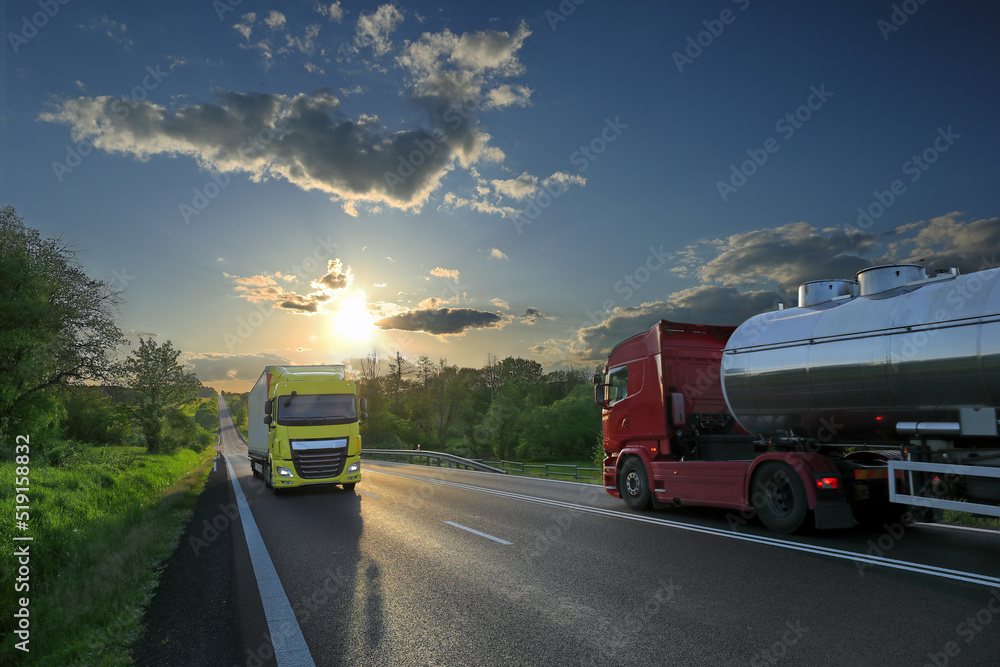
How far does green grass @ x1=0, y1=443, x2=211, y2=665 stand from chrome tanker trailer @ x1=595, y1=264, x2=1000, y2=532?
26.9 feet

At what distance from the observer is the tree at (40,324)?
21.6 metres

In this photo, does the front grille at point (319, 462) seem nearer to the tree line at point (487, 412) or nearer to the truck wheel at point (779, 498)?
the truck wheel at point (779, 498)

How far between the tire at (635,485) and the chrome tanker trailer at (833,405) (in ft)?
0.09

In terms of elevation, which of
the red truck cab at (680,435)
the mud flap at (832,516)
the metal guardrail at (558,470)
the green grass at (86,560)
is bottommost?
the metal guardrail at (558,470)

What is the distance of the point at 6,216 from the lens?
24.2m

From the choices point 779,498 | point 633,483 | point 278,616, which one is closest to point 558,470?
point 633,483

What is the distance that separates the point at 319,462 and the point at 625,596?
37.6 ft

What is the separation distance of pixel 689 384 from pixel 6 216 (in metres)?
29.6

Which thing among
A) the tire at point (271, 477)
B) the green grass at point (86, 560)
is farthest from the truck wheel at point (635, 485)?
the tire at point (271, 477)

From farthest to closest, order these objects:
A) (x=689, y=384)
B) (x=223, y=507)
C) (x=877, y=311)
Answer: (x=223, y=507) → (x=689, y=384) → (x=877, y=311)

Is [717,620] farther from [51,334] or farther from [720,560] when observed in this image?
[51,334]

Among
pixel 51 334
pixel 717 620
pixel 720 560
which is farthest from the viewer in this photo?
pixel 51 334

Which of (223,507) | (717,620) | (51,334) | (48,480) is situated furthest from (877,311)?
(51,334)

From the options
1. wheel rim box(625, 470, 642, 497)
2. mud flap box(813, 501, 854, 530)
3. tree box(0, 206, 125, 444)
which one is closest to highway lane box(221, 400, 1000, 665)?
mud flap box(813, 501, 854, 530)
